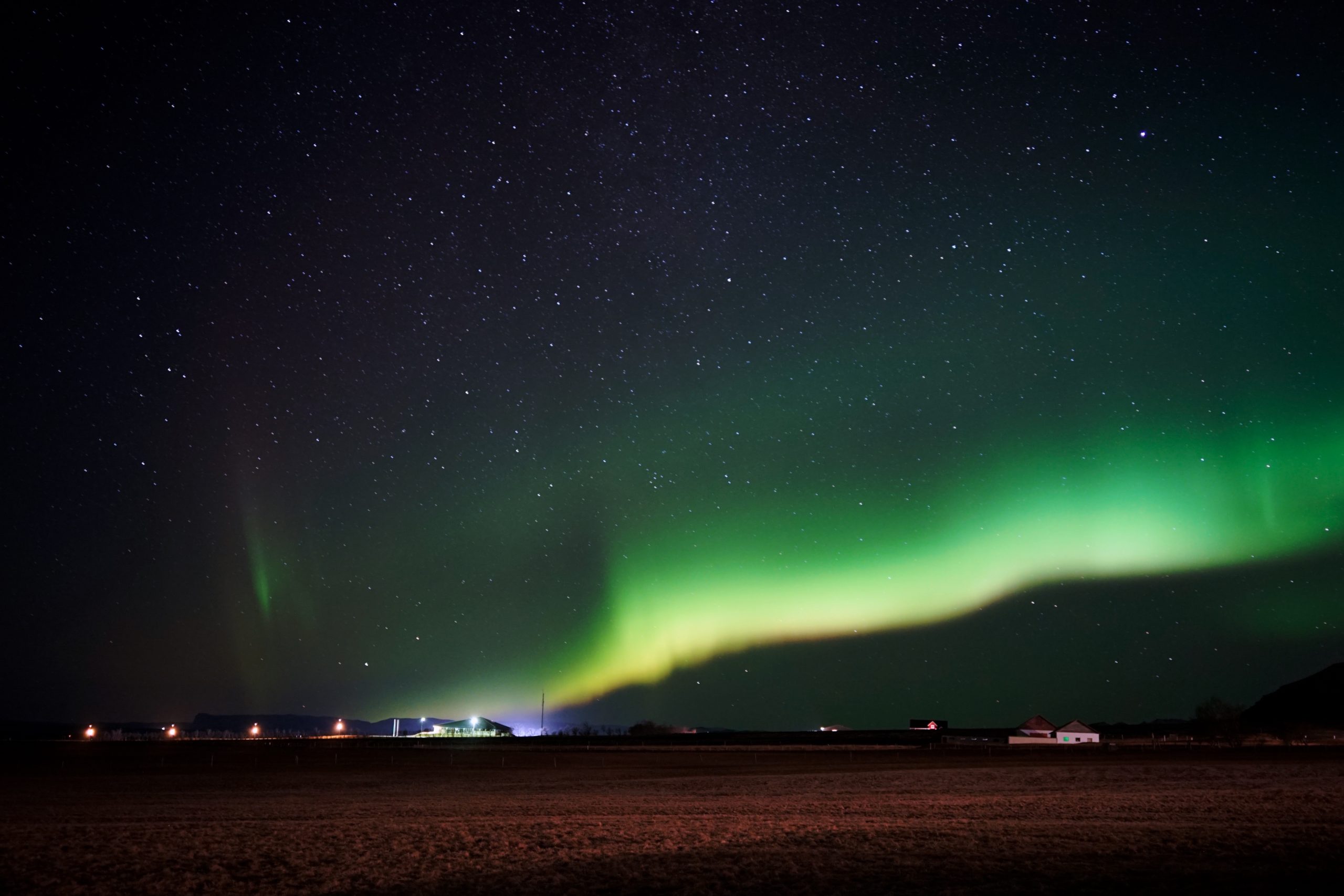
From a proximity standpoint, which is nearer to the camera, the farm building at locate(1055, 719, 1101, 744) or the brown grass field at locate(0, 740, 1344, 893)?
the brown grass field at locate(0, 740, 1344, 893)

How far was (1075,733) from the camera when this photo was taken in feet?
344

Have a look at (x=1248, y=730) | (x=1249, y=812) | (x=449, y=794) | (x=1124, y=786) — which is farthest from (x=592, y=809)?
(x=1248, y=730)

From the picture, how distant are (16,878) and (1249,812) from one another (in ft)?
84.1

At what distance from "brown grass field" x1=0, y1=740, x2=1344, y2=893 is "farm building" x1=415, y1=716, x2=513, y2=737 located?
91.9 meters

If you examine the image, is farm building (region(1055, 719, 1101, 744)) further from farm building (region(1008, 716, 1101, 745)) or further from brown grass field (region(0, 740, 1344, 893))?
brown grass field (region(0, 740, 1344, 893))

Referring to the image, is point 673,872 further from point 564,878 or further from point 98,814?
point 98,814

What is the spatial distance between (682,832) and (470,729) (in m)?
131

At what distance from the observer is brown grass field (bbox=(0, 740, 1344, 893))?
13.9 m

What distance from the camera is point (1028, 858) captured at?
1533cm

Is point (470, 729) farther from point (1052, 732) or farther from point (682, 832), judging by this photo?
point (682, 832)

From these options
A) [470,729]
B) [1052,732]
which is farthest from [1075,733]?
[470,729]

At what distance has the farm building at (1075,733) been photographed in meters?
102

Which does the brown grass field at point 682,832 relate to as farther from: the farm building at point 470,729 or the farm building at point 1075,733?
the farm building at point 470,729

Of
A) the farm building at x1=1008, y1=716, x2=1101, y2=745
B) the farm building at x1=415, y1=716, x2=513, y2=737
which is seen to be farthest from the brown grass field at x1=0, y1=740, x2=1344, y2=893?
the farm building at x1=415, y1=716, x2=513, y2=737
